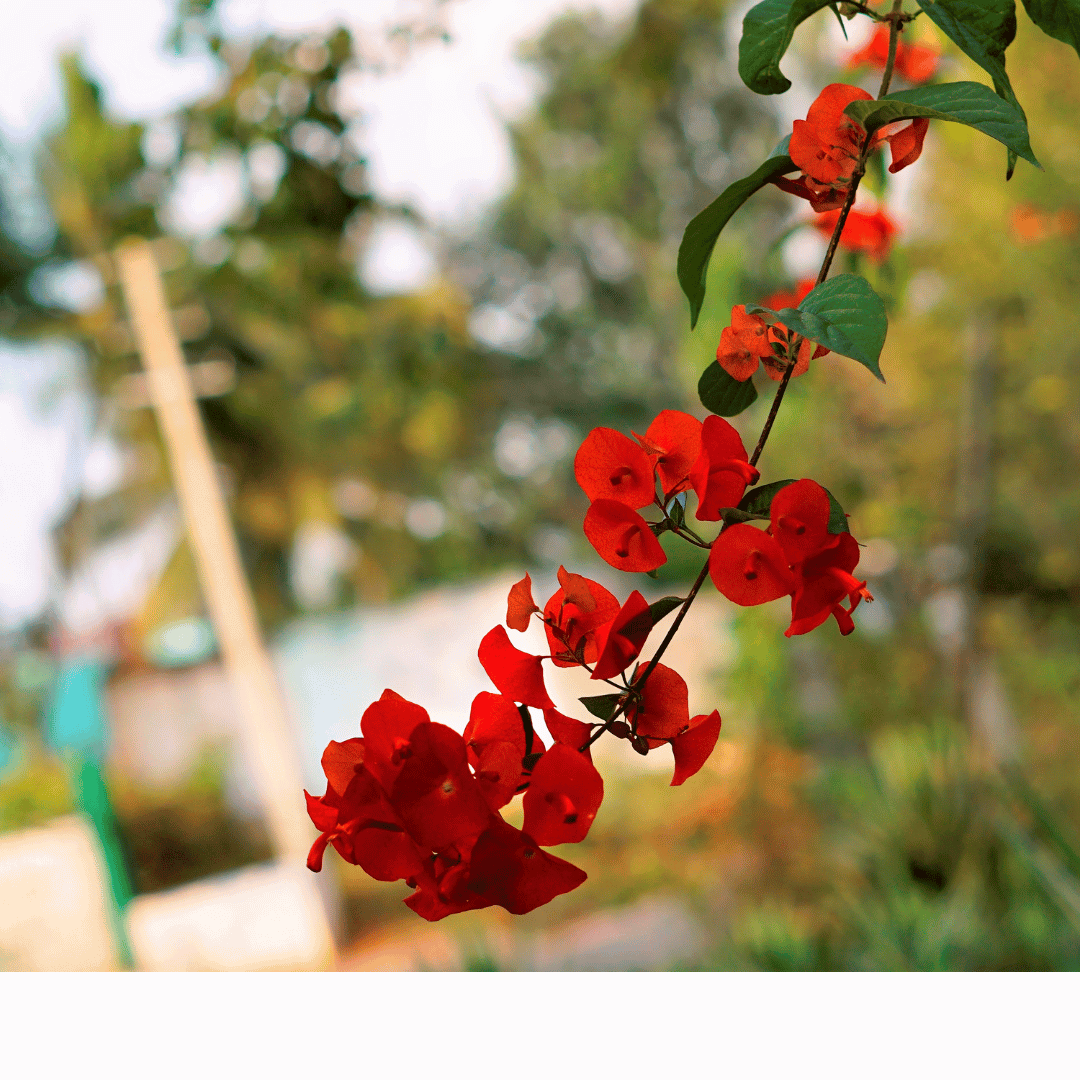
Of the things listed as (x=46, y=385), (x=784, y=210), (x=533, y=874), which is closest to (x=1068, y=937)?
(x=533, y=874)

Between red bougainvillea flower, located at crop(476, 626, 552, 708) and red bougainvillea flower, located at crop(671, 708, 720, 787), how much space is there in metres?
0.03

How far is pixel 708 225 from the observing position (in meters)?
0.24

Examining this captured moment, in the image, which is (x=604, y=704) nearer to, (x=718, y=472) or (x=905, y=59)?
(x=718, y=472)

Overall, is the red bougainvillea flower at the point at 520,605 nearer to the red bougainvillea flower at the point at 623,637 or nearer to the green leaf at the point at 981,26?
the red bougainvillea flower at the point at 623,637

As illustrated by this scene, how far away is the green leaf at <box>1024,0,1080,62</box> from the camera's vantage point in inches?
9.7

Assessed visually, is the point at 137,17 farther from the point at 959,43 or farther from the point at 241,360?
the point at 959,43

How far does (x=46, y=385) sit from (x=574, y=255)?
277 cm

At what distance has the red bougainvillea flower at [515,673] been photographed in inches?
8.3

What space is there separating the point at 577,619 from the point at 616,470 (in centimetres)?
4

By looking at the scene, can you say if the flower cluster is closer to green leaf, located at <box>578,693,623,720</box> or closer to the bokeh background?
green leaf, located at <box>578,693,623,720</box>

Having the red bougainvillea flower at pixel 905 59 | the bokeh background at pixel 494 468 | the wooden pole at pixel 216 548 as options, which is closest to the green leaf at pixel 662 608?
the bokeh background at pixel 494 468

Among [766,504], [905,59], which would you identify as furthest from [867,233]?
[766,504]

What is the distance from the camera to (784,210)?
127 inches

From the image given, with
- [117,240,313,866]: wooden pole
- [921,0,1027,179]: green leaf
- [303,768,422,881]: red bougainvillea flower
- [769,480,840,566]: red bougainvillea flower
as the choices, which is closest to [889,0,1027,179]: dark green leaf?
[921,0,1027,179]: green leaf
